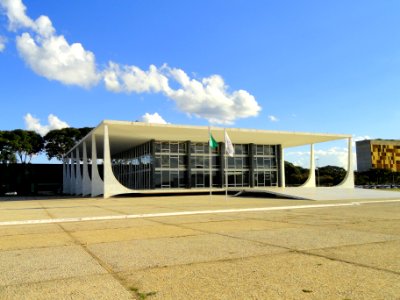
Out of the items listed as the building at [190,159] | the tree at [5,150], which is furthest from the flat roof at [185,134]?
the tree at [5,150]

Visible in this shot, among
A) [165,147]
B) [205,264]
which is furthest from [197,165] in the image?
[205,264]

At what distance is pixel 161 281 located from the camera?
16.5ft

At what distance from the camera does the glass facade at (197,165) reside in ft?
144

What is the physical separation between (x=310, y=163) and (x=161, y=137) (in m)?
20.7

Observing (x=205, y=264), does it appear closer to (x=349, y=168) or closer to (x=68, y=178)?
(x=349, y=168)

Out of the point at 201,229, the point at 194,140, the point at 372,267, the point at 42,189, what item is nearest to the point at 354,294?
the point at 372,267

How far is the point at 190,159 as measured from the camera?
4516 centimetres

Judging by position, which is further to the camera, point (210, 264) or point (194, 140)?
point (194, 140)

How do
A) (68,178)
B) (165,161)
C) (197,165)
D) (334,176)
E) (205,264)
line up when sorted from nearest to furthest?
(205,264), (165,161), (197,165), (68,178), (334,176)

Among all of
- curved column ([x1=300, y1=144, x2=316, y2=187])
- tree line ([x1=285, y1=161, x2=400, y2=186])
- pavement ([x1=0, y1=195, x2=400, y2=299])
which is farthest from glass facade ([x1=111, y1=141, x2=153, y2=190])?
pavement ([x1=0, y1=195, x2=400, y2=299])

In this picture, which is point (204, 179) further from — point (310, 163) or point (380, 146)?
point (380, 146)

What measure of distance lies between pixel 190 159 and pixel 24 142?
3251 centimetres

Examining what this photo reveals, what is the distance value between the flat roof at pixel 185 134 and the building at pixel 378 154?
230ft

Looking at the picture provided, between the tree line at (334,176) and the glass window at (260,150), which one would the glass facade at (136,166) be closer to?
the glass window at (260,150)
